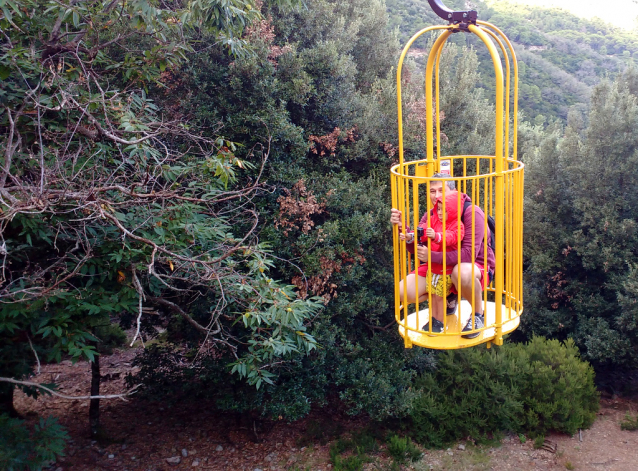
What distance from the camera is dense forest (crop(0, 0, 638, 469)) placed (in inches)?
148

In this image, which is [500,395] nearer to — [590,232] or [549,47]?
[590,232]

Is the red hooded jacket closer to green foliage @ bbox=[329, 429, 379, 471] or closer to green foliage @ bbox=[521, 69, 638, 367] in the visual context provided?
green foliage @ bbox=[329, 429, 379, 471]

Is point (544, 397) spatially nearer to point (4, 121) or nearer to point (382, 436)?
point (382, 436)

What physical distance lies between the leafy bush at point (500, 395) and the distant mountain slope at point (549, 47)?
8.74 m

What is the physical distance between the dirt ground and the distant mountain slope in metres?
9.91

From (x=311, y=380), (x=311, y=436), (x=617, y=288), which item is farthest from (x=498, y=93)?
(x=617, y=288)

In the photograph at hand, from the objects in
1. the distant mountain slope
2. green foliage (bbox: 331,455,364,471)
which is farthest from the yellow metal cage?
the distant mountain slope

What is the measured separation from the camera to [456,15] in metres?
2.57

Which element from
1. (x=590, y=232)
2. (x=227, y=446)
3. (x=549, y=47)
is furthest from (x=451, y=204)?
(x=549, y=47)

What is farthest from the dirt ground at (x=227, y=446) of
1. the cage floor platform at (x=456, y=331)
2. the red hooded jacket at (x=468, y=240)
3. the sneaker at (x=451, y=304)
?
the red hooded jacket at (x=468, y=240)

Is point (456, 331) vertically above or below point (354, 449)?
above

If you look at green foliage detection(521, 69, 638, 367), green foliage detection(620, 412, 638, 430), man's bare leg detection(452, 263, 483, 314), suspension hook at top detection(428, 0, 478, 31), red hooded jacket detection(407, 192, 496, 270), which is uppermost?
suspension hook at top detection(428, 0, 478, 31)

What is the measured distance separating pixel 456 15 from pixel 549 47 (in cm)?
1804

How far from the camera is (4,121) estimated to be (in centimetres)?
370
